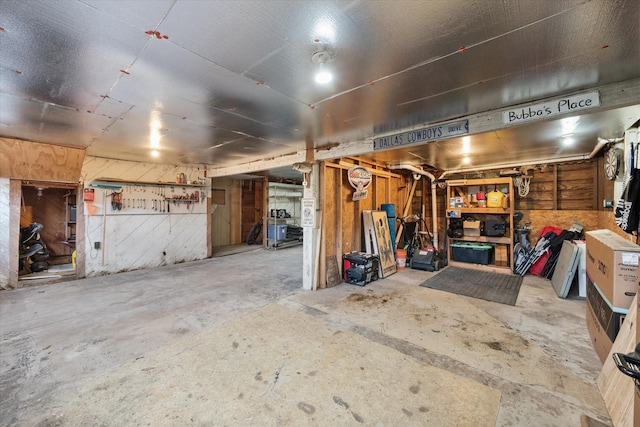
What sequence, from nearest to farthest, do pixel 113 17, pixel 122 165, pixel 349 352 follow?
1. pixel 113 17
2. pixel 349 352
3. pixel 122 165

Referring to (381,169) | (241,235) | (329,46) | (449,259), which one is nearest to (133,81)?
(329,46)

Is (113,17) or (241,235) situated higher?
(113,17)

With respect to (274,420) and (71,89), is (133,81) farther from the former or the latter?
(274,420)

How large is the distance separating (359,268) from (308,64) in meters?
3.52

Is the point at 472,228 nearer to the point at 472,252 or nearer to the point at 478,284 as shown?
the point at 472,252

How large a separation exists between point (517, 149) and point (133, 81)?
18.3 feet

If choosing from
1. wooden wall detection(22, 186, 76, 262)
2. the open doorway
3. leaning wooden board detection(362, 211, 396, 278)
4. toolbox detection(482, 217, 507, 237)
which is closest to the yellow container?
toolbox detection(482, 217, 507, 237)

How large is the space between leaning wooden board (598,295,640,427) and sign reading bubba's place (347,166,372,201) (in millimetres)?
3533

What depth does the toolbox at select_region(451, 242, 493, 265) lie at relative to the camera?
18.0 ft

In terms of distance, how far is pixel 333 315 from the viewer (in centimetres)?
321

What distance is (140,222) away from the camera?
227 inches

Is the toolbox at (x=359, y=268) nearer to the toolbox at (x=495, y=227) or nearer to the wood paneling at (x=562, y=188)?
the toolbox at (x=495, y=227)

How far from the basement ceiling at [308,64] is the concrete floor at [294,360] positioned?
2.31 m

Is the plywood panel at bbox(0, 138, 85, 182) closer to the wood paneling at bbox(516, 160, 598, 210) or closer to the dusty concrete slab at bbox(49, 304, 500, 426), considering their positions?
the dusty concrete slab at bbox(49, 304, 500, 426)
